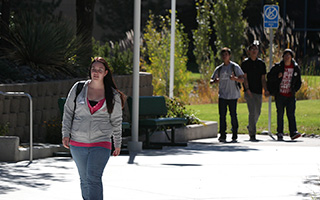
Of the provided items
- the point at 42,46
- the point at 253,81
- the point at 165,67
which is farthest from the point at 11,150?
the point at 165,67

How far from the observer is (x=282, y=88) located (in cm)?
1625

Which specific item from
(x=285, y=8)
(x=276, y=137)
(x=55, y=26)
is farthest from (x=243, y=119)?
(x=285, y=8)

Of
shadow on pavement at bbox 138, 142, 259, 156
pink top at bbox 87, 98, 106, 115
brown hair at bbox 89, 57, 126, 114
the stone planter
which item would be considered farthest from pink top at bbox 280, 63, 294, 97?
pink top at bbox 87, 98, 106, 115

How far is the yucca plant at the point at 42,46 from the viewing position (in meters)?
16.5

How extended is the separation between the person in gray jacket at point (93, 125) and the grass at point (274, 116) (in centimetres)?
1049

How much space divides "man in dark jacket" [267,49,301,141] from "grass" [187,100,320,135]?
1478 mm

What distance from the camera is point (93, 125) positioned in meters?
7.34

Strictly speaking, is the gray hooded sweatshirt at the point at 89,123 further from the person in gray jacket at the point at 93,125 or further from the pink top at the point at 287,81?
the pink top at the point at 287,81

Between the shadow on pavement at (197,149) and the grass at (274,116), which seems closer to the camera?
the shadow on pavement at (197,149)

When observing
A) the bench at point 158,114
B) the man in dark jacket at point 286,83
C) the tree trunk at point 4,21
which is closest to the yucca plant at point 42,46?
the tree trunk at point 4,21

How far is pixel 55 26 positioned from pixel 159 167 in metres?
6.67

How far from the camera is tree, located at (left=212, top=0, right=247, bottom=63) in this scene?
31234 millimetres

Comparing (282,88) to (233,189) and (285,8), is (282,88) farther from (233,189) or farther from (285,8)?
(285,8)

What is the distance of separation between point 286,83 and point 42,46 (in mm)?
5095
